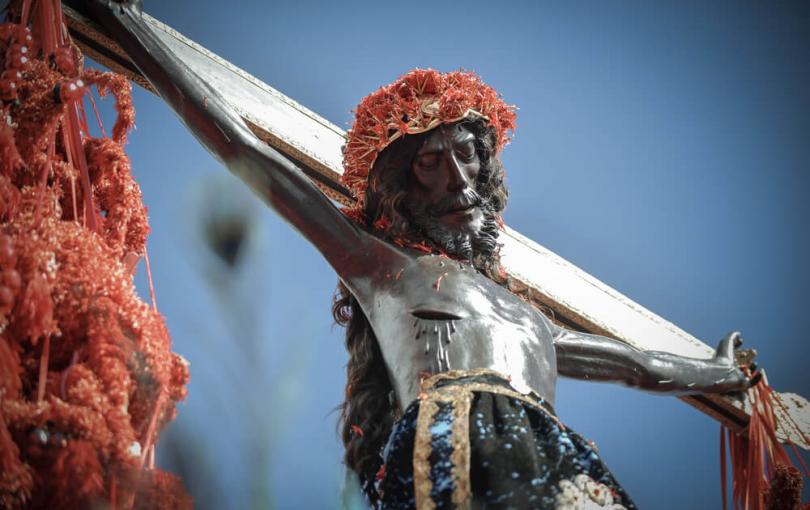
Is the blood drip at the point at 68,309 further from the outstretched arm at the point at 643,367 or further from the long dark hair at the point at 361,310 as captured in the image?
the outstretched arm at the point at 643,367

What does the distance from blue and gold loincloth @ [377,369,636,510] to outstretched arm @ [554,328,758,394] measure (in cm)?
51

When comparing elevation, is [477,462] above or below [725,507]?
below

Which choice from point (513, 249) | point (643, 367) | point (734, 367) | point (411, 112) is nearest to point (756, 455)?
point (734, 367)

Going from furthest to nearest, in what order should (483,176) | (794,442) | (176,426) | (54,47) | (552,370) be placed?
(794,442)
(483,176)
(552,370)
(54,47)
(176,426)

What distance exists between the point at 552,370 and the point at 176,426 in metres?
1.08

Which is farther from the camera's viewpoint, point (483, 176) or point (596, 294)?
point (596, 294)

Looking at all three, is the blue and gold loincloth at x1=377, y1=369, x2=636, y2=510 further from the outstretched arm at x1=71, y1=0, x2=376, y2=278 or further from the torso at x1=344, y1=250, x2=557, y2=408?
the outstretched arm at x1=71, y1=0, x2=376, y2=278

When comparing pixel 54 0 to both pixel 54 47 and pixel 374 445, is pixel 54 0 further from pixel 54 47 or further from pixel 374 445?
pixel 374 445

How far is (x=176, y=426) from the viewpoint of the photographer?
846 millimetres

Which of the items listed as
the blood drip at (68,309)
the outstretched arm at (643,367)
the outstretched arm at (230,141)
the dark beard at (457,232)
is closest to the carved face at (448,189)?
the dark beard at (457,232)

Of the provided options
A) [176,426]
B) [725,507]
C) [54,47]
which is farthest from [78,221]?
[725,507]

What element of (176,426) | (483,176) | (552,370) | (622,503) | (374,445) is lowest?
(176,426)

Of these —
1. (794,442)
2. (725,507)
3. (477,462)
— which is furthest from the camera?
(794,442)

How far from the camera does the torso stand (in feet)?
5.63
